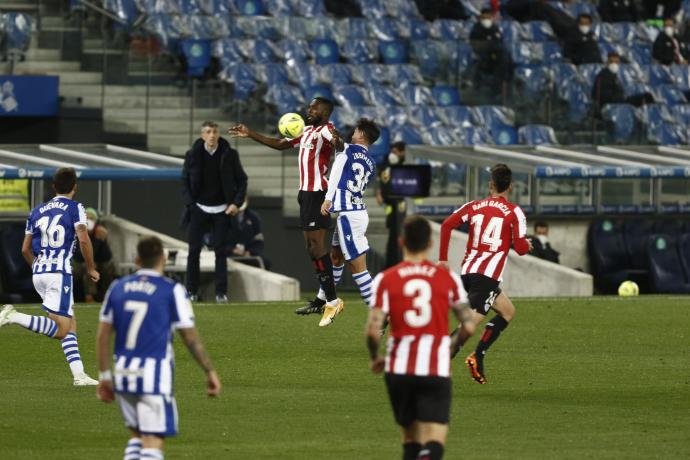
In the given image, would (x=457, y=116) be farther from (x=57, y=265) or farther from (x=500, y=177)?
(x=57, y=265)

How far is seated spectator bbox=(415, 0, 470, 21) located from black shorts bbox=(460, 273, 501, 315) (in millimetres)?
20627

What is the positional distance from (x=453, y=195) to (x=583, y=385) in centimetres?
1340

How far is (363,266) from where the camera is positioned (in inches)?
674

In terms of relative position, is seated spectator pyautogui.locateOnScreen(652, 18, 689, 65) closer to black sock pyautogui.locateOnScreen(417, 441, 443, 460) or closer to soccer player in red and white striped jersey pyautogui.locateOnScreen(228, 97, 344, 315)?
soccer player in red and white striped jersey pyautogui.locateOnScreen(228, 97, 344, 315)

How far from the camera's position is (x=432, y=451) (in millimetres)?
8289

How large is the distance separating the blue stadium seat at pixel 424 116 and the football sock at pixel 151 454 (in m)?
22.4

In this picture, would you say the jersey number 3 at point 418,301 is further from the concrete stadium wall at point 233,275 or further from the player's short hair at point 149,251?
the concrete stadium wall at point 233,275

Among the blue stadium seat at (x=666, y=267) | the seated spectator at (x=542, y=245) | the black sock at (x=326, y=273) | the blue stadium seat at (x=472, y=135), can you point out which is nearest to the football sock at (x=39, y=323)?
the black sock at (x=326, y=273)

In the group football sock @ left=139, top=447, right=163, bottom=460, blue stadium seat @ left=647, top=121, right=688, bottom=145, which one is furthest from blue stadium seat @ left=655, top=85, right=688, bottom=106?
football sock @ left=139, top=447, right=163, bottom=460

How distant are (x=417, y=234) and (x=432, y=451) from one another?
109cm

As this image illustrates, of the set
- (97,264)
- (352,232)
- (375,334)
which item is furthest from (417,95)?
(375,334)

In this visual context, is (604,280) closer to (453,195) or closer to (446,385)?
(453,195)

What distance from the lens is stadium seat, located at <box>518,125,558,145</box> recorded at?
30734 millimetres

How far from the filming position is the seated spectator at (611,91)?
104 ft
